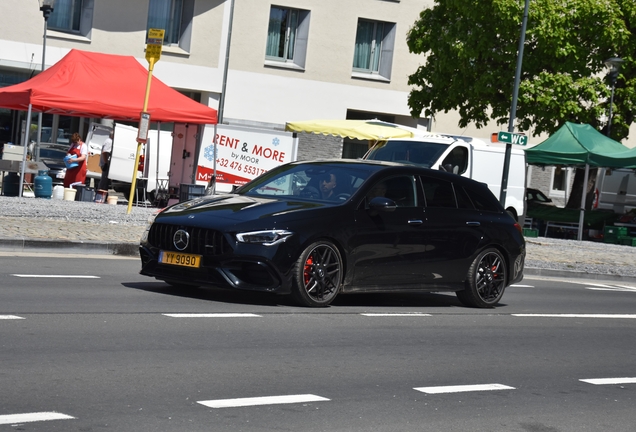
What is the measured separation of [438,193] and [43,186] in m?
14.4

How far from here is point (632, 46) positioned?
34.3 meters

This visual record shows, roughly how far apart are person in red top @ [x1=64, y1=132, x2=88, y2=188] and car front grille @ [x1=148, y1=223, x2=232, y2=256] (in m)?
15.4

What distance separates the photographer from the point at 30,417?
18.8 feet

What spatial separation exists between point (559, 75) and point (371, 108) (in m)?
10.5

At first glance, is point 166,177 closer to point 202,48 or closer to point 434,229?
point 202,48

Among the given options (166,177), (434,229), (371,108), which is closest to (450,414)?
(434,229)

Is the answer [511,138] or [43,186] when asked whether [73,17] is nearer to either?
[43,186]

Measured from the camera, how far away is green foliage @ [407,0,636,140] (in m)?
33.6

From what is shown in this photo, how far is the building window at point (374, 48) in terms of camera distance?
4300 cm

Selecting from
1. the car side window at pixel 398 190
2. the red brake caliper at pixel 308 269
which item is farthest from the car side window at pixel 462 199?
the red brake caliper at pixel 308 269

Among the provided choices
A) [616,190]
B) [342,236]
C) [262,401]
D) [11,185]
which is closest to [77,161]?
[11,185]

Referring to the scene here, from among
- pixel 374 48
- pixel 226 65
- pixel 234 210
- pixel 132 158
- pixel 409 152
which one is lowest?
pixel 234 210

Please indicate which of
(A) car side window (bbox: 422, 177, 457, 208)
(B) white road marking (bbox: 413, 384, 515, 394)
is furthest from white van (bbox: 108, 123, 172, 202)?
(B) white road marking (bbox: 413, 384, 515, 394)

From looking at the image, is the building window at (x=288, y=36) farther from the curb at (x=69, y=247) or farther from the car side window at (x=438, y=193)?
the car side window at (x=438, y=193)
